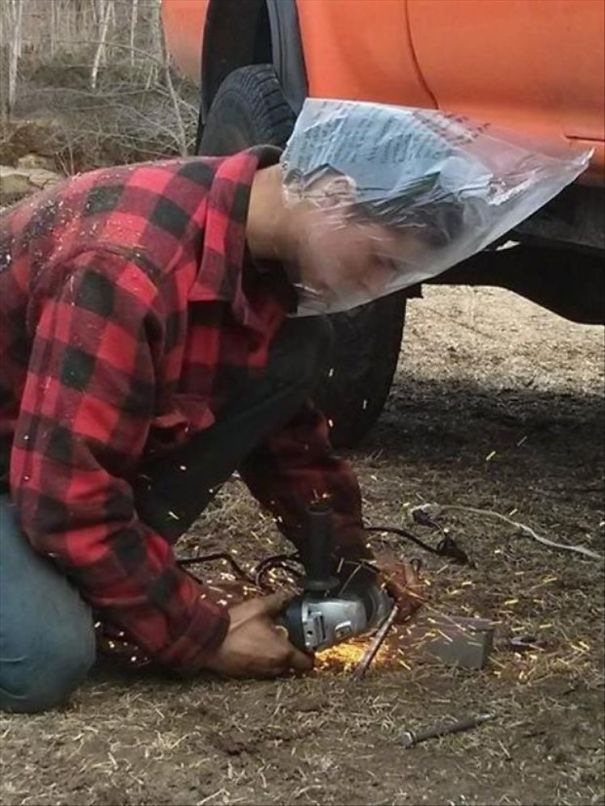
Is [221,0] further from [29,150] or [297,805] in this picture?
[29,150]

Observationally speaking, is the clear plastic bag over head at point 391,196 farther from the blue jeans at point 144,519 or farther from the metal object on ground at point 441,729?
the metal object on ground at point 441,729

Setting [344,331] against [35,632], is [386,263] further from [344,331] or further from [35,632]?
[344,331]

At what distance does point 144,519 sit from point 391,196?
781 mm

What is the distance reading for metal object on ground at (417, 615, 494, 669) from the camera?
2660mm

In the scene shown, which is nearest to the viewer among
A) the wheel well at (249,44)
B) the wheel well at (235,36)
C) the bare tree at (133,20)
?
the wheel well at (249,44)

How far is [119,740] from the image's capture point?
229cm

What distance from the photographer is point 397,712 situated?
2445 millimetres

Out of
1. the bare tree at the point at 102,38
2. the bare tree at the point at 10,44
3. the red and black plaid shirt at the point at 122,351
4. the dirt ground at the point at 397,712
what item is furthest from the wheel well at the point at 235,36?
the bare tree at the point at 10,44

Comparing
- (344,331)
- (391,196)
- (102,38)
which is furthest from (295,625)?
(102,38)

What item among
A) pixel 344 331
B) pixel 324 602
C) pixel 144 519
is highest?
pixel 144 519

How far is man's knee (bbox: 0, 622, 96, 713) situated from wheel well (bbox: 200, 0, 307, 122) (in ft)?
5.50

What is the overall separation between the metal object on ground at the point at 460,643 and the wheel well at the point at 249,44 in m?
1.45

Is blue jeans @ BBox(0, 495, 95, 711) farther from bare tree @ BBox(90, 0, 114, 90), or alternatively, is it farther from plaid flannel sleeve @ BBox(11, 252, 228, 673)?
bare tree @ BBox(90, 0, 114, 90)

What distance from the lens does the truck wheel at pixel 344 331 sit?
3.74 meters
